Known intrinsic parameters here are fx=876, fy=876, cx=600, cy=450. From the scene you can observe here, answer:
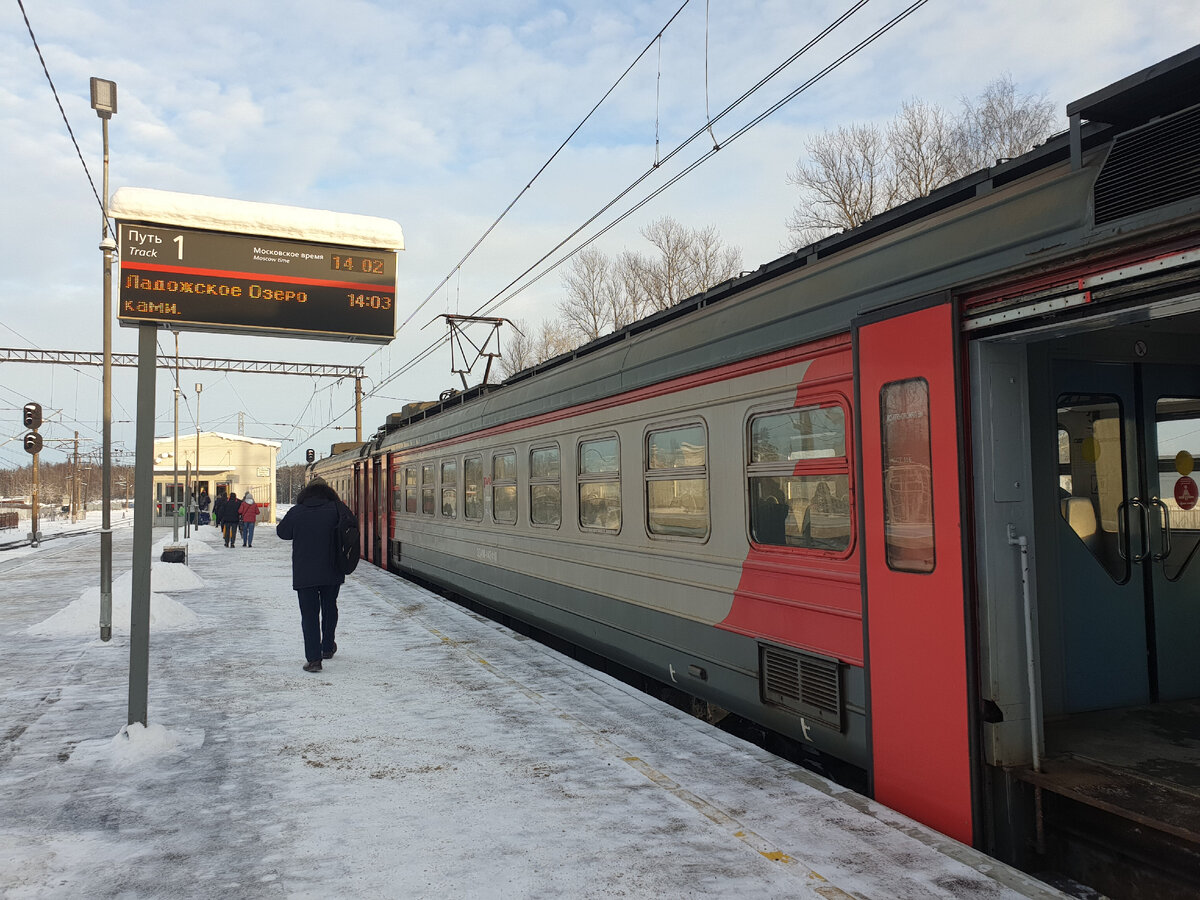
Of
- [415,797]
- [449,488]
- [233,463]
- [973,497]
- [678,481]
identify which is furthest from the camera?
[233,463]

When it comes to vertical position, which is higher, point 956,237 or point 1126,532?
point 956,237

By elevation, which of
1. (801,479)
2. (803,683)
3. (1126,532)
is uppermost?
(801,479)

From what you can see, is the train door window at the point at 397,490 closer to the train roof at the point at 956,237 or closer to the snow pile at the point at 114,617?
the snow pile at the point at 114,617

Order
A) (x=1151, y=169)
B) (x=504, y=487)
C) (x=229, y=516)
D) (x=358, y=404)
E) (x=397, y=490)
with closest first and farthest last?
(x=1151, y=169) → (x=504, y=487) → (x=397, y=490) → (x=229, y=516) → (x=358, y=404)

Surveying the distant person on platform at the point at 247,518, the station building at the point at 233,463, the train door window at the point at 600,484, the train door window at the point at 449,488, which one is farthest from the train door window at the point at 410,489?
the station building at the point at 233,463

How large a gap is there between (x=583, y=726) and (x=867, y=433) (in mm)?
2746

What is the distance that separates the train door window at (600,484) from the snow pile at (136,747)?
11.1 ft

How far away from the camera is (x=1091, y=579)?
14.9ft

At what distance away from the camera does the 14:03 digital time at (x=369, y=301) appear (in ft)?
19.1

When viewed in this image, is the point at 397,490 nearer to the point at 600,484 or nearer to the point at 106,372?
the point at 106,372

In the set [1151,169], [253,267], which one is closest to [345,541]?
[253,267]

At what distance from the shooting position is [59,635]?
9.62 meters

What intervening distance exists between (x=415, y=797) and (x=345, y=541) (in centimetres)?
383

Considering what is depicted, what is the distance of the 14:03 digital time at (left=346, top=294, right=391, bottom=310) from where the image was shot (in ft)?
19.1
